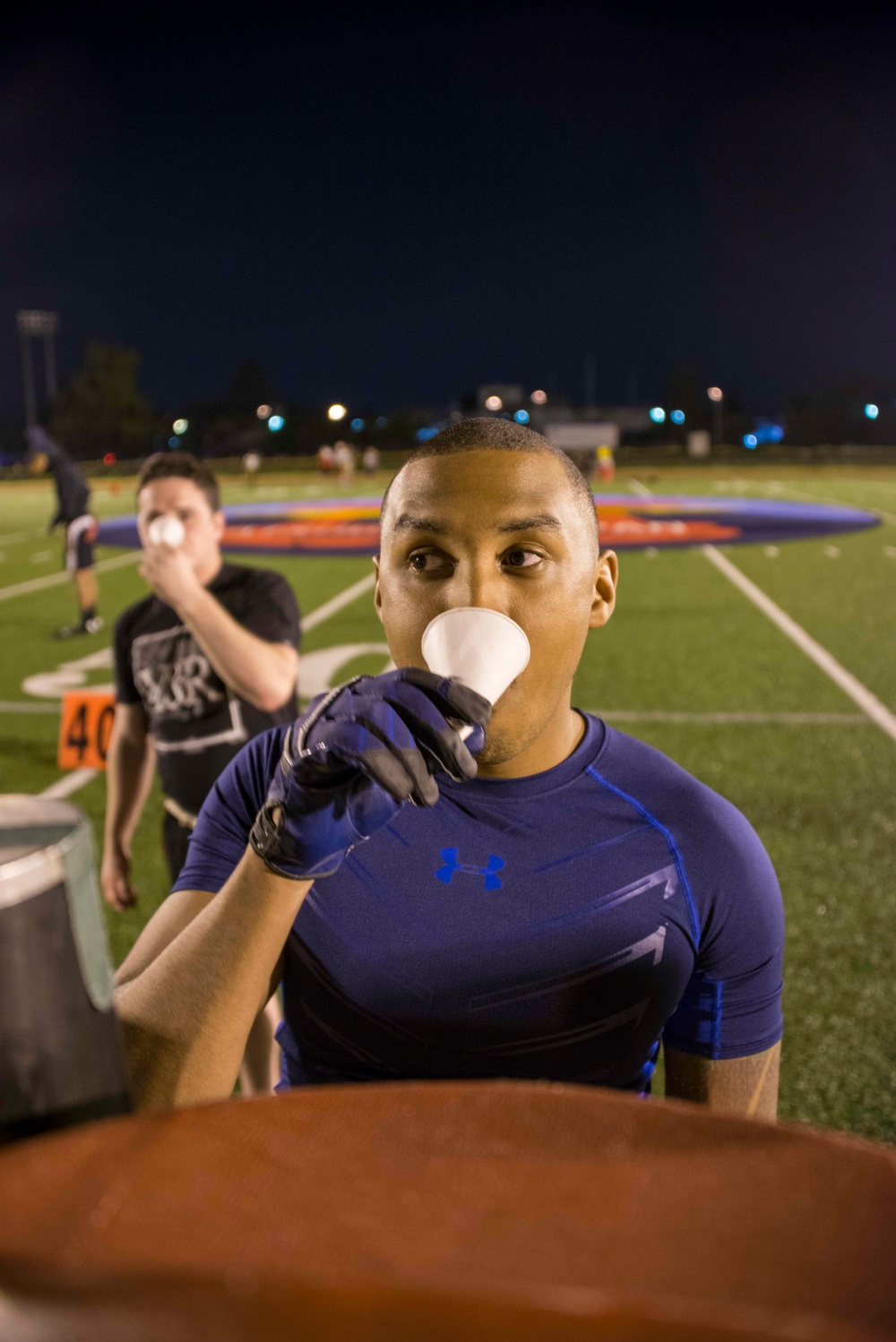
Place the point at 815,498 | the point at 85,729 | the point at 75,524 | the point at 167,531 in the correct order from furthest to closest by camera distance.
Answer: the point at 815,498, the point at 75,524, the point at 85,729, the point at 167,531

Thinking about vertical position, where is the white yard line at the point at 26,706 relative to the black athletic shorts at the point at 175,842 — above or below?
below

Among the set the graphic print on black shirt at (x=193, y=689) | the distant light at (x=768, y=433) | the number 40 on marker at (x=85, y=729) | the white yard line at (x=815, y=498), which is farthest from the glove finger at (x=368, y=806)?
the distant light at (x=768, y=433)

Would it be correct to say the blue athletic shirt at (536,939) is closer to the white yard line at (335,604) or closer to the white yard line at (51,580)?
the white yard line at (335,604)

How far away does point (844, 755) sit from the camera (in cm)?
801

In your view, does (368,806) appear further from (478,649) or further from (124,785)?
(124,785)

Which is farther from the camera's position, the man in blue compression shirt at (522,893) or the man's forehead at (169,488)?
the man's forehead at (169,488)

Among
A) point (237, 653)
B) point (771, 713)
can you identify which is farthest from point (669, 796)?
point (771, 713)

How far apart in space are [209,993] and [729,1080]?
0.99 meters

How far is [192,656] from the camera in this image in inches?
161

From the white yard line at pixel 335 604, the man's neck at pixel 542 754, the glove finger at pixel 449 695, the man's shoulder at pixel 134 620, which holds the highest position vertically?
the glove finger at pixel 449 695

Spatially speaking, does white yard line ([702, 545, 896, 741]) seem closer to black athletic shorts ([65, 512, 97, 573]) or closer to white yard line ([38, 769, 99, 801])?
white yard line ([38, 769, 99, 801])

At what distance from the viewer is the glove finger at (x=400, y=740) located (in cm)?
134

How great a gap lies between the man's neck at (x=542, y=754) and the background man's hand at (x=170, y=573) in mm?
2159

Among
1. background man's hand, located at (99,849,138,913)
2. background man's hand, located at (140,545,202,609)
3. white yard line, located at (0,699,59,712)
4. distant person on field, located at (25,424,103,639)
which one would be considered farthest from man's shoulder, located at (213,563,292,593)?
distant person on field, located at (25,424,103,639)
